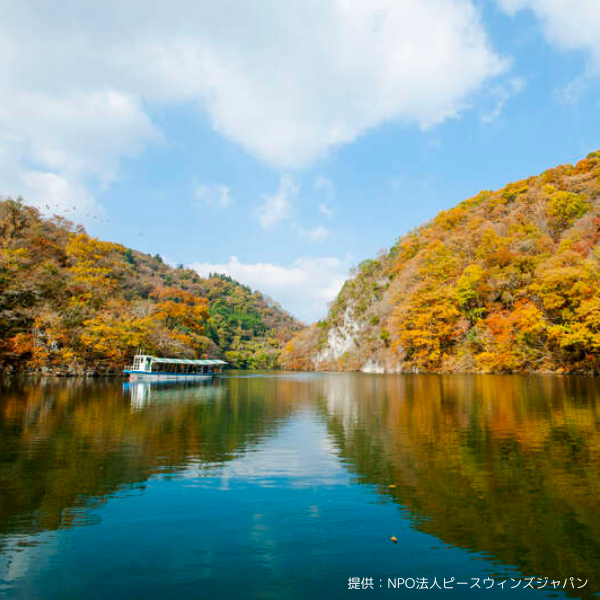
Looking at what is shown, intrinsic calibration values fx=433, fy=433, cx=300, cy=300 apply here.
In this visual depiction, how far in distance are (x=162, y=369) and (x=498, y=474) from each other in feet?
162

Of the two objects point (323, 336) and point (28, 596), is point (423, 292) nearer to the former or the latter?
point (323, 336)

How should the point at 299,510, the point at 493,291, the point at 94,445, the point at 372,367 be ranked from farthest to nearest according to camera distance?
the point at 372,367
the point at 493,291
the point at 94,445
the point at 299,510

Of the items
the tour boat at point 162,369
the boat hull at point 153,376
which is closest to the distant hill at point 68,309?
the tour boat at point 162,369

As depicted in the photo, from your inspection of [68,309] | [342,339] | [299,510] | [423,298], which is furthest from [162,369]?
[342,339]

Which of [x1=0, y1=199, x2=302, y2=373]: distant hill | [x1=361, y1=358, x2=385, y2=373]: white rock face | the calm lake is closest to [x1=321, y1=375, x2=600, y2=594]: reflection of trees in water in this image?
the calm lake

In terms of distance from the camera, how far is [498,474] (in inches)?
433

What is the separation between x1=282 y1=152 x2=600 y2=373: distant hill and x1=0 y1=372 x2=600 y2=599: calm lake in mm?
35196

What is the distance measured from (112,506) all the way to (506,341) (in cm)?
5815

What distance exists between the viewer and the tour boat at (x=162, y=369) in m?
48.5

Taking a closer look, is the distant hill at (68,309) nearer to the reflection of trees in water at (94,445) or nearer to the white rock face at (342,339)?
the reflection of trees in water at (94,445)

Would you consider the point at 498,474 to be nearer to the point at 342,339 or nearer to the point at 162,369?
the point at 162,369

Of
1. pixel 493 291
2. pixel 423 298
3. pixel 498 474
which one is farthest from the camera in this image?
pixel 423 298

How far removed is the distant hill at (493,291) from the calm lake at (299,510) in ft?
115

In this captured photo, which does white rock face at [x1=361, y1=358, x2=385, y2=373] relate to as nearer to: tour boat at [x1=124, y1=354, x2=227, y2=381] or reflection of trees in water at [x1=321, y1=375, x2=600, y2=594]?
tour boat at [x1=124, y1=354, x2=227, y2=381]
